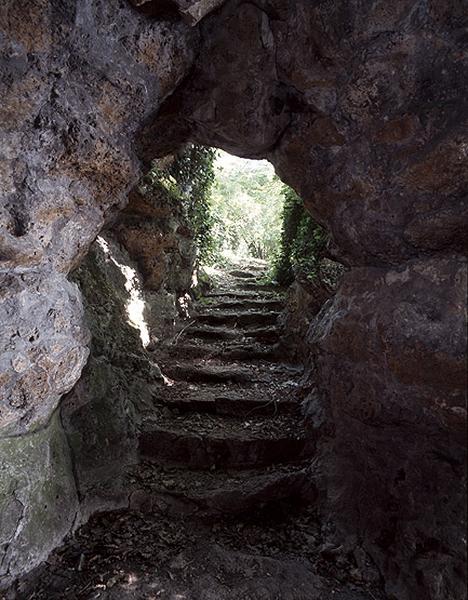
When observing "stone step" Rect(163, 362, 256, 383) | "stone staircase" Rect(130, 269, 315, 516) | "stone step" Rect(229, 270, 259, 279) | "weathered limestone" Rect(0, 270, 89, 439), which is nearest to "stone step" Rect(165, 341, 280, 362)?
"stone staircase" Rect(130, 269, 315, 516)

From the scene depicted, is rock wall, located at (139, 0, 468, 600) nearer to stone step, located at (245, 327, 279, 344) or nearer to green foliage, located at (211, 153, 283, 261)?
stone step, located at (245, 327, 279, 344)

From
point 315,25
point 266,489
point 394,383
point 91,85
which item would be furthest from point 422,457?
point 91,85

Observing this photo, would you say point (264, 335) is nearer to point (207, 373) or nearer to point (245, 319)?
point (245, 319)

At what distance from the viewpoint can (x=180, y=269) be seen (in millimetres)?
6754

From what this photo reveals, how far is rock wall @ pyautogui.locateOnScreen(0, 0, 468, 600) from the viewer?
2.48 meters

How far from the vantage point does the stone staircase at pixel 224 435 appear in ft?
11.2

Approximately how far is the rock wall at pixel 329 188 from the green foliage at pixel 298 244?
8.39ft

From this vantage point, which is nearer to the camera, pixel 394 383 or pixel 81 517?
pixel 394 383

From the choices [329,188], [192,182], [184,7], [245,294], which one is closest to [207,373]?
[329,188]

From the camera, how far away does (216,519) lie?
3.30 meters

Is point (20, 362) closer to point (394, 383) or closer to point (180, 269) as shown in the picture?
point (394, 383)

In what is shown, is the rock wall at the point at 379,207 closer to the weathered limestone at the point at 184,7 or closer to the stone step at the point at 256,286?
the weathered limestone at the point at 184,7

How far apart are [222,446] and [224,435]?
0.11m

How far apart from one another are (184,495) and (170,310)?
3.27m
